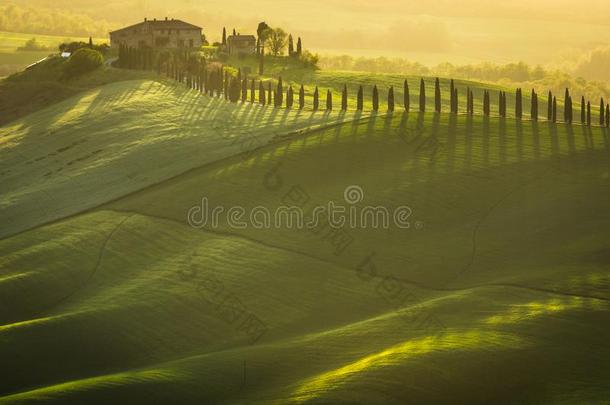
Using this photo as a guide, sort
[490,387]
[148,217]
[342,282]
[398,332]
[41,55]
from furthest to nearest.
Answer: [41,55] → [148,217] → [342,282] → [398,332] → [490,387]

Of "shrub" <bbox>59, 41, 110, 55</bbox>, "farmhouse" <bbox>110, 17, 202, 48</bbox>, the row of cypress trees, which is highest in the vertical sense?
"farmhouse" <bbox>110, 17, 202, 48</bbox>

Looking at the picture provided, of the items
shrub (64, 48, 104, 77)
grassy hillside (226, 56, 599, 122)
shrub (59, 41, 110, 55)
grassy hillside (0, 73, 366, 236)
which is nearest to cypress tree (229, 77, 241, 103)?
grassy hillside (0, 73, 366, 236)

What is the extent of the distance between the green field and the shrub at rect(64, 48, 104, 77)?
3366 cm

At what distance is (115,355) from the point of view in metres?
39.8

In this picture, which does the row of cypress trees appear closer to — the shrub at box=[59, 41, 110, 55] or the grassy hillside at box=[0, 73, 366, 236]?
the grassy hillside at box=[0, 73, 366, 236]

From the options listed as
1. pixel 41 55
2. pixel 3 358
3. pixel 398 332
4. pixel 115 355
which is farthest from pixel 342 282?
pixel 41 55

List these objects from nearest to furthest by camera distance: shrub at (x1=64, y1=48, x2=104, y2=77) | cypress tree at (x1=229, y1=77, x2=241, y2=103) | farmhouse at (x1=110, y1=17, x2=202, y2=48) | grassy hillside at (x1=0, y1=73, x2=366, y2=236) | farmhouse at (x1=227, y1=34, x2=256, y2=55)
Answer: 1. grassy hillside at (x1=0, y1=73, x2=366, y2=236)
2. cypress tree at (x1=229, y1=77, x2=241, y2=103)
3. shrub at (x1=64, y1=48, x2=104, y2=77)
4. farmhouse at (x1=227, y1=34, x2=256, y2=55)
5. farmhouse at (x1=110, y1=17, x2=202, y2=48)

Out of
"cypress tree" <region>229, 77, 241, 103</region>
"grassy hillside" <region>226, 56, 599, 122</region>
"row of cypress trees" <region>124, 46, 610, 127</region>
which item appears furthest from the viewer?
"grassy hillside" <region>226, 56, 599, 122</region>

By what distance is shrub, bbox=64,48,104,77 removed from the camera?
103500mm

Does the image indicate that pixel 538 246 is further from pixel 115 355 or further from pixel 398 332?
pixel 115 355

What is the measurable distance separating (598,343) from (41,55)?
142 meters

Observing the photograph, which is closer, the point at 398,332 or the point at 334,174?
the point at 398,332

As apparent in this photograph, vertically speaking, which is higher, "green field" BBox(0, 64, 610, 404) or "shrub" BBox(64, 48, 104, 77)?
"shrub" BBox(64, 48, 104, 77)

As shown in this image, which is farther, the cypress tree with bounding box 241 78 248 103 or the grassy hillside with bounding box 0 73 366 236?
the cypress tree with bounding box 241 78 248 103
